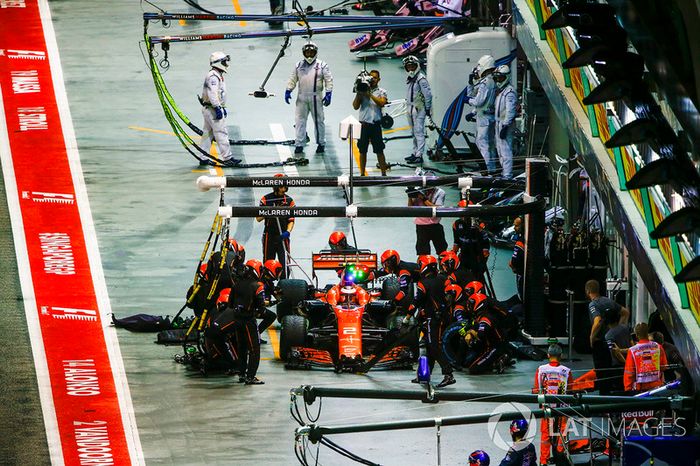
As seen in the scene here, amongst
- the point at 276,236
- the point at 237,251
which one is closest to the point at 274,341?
the point at 237,251

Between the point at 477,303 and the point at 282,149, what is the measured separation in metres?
11.0

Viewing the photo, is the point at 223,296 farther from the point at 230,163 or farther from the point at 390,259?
the point at 230,163

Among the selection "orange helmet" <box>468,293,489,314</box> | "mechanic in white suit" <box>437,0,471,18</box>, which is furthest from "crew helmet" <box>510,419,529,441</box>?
"mechanic in white suit" <box>437,0,471,18</box>

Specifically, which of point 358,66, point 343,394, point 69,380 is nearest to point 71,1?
point 358,66

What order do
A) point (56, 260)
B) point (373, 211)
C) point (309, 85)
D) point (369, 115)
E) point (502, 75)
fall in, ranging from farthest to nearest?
point (309, 85) → point (369, 115) → point (502, 75) → point (56, 260) → point (373, 211)

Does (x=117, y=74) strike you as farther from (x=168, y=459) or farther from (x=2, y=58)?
(x=168, y=459)

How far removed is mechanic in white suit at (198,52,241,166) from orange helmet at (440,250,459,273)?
783 centimetres

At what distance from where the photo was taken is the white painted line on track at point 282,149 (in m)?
30.7

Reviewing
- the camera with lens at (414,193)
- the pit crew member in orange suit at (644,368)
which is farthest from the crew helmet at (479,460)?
the camera with lens at (414,193)

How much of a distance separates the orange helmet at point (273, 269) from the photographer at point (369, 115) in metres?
6.53

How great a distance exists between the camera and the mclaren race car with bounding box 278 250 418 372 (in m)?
22.4

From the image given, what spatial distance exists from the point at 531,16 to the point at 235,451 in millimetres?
10023

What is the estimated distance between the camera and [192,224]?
28.7m

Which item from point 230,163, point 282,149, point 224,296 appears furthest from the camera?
point 282,149
